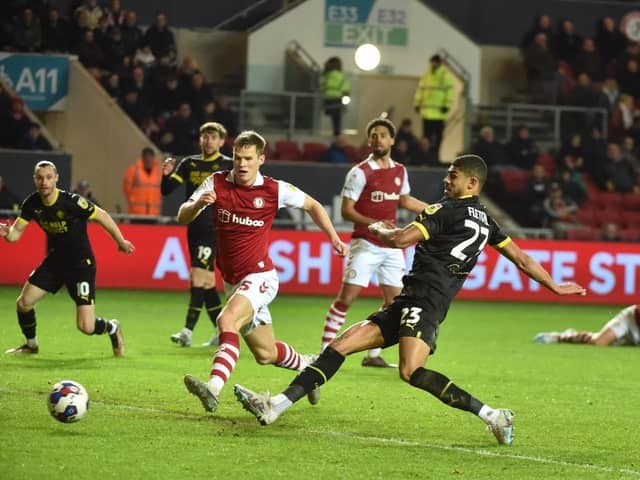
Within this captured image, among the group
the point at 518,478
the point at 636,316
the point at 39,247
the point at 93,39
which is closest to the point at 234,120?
the point at 93,39

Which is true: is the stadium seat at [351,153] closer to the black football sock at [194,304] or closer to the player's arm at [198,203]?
the black football sock at [194,304]

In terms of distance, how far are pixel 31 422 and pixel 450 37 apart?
20856 mm

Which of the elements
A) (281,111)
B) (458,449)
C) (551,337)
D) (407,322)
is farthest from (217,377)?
(281,111)

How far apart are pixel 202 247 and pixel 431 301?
5.30 metres

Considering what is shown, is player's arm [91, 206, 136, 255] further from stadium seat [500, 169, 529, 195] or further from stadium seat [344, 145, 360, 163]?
stadium seat [500, 169, 529, 195]

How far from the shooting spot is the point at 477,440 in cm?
857

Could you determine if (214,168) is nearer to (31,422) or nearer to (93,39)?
(31,422)

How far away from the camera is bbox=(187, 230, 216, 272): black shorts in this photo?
13.6 m

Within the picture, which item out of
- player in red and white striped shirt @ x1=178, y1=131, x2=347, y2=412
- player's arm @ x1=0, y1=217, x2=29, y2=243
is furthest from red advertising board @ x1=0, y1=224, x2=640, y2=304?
player in red and white striped shirt @ x1=178, y1=131, x2=347, y2=412

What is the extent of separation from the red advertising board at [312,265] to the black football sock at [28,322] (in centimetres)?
781

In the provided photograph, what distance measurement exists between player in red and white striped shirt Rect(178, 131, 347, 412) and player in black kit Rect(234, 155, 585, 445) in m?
0.73

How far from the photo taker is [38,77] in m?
23.9

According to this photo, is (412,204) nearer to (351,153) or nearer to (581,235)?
(581,235)

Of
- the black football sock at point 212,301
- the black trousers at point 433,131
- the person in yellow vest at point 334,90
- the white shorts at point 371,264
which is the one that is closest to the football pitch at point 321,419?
the black football sock at point 212,301
